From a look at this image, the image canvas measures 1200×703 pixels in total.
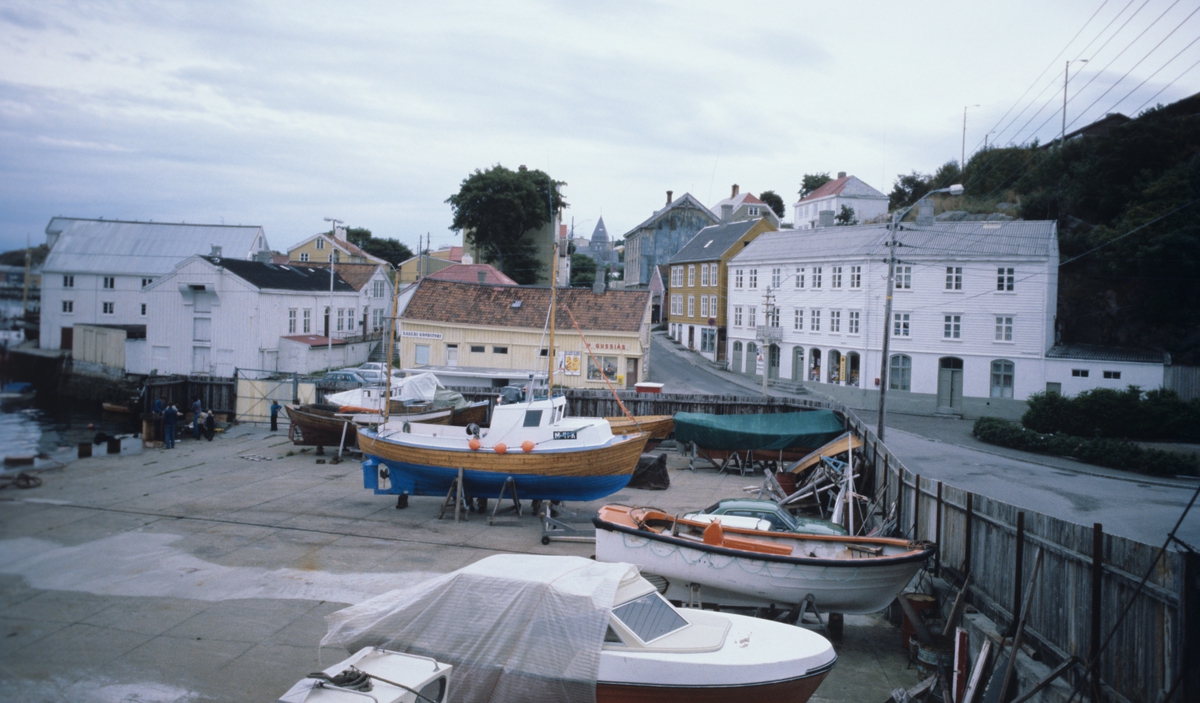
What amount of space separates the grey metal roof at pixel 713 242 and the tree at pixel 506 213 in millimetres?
12261

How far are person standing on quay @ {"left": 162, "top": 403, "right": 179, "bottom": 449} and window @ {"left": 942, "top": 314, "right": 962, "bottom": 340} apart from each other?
38.1m

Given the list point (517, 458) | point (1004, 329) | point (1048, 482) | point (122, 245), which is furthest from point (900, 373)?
point (122, 245)

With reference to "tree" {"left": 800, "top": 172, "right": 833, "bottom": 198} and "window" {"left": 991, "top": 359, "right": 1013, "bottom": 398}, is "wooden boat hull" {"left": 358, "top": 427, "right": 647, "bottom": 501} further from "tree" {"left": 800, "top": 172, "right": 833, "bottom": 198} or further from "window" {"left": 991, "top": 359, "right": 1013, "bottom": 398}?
"tree" {"left": 800, "top": 172, "right": 833, "bottom": 198}

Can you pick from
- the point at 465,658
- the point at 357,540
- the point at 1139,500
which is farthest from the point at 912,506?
the point at 1139,500

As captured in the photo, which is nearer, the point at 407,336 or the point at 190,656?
the point at 190,656

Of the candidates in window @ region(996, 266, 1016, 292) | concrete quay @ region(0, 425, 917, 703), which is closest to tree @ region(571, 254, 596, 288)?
window @ region(996, 266, 1016, 292)

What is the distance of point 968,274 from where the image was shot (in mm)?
40875

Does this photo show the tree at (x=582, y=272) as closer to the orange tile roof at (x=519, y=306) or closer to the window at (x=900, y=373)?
the orange tile roof at (x=519, y=306)

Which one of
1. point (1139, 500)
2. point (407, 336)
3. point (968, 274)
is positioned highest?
point (968, 274)

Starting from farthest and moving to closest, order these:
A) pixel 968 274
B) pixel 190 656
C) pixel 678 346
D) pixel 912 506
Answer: pixel 678 346 → pixel 968 274 → pixel 912 506 → pixel 190 656

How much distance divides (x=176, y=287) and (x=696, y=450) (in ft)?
61.5

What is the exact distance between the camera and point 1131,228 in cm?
3984

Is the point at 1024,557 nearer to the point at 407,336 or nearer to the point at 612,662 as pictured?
the point at 612,662

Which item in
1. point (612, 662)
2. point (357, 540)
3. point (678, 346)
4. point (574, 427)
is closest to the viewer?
point (612, 662)
